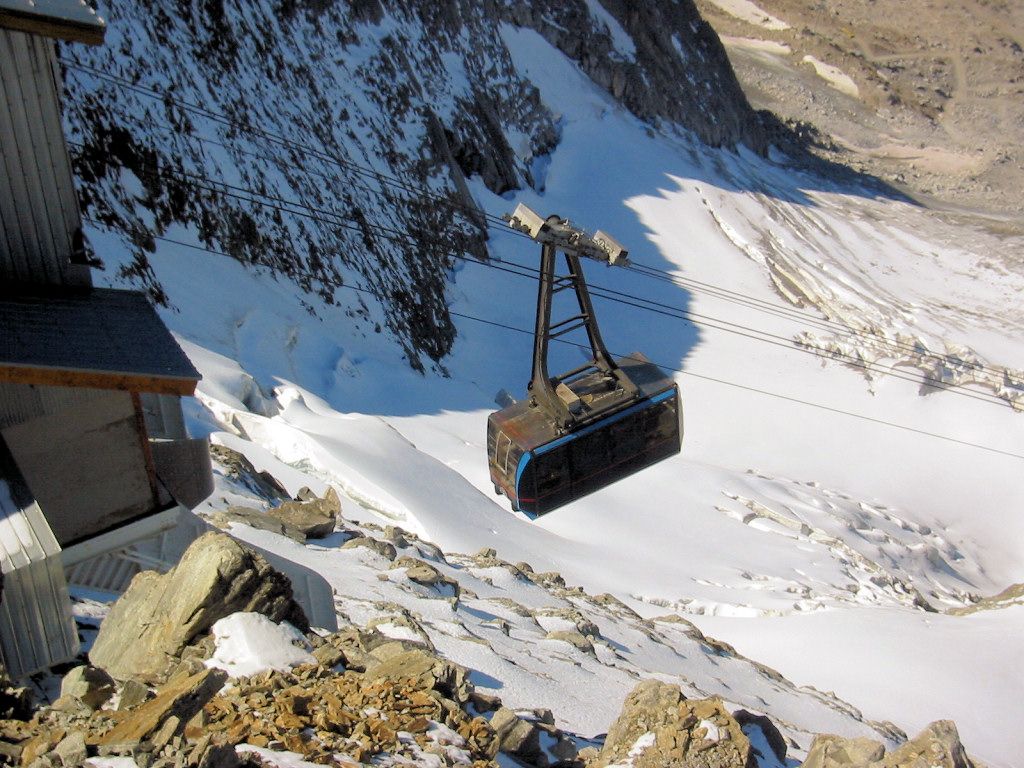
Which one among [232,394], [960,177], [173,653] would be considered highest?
[173,653]

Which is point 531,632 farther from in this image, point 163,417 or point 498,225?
point 498,225

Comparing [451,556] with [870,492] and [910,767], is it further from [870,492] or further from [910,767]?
[870,492]

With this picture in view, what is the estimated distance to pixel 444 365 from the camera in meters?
26.7

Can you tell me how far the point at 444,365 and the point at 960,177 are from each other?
4936 centimetres

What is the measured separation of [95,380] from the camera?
6.87m

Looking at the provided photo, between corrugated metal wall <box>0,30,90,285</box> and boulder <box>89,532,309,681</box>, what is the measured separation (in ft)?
8.42

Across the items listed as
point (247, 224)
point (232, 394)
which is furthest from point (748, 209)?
point (232, 394)

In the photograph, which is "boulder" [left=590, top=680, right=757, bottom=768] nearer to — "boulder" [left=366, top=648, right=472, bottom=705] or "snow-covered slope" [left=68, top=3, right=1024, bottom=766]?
"boulder" [left=366, top=648, right=472, bottom=705]

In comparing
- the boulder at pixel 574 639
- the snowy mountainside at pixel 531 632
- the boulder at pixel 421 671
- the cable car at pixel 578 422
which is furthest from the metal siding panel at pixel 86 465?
the cable car at pixel 578 422

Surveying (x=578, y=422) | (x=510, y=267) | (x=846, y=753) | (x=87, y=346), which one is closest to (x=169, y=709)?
(x=87, y=346)

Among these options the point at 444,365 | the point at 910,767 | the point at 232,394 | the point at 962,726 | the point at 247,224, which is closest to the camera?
the point at 910,767

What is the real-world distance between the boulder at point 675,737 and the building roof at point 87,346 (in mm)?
4222

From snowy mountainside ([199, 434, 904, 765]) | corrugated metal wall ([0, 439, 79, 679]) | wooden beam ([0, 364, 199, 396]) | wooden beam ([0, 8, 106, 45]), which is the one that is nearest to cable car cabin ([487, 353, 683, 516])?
Result: snowy mountainside ([199, 434, 904, 765])

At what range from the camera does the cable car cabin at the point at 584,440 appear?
13.2 meters
